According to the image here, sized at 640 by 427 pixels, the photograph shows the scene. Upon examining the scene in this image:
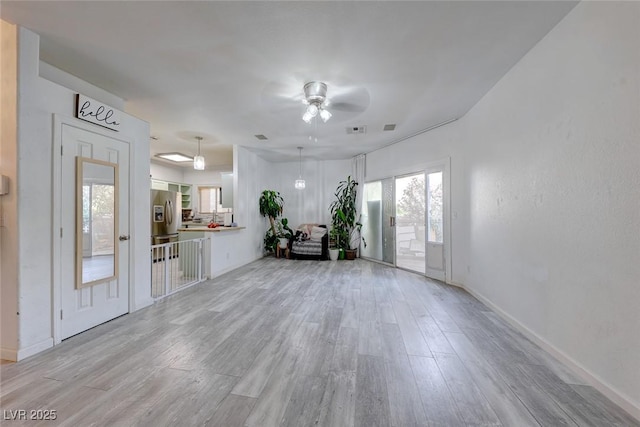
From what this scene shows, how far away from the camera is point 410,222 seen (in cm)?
512

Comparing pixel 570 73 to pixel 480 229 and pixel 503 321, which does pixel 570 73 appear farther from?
pixel 503 321

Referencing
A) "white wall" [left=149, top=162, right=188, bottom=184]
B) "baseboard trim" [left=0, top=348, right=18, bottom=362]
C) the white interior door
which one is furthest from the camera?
"white wall" [left=149, top=162, right=188, bottom=184]

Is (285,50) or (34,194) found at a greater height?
(285,50)

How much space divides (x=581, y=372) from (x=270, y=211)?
600 cm

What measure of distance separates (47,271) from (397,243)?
532 centimetres

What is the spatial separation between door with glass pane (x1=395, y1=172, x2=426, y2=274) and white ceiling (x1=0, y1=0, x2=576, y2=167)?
1.62 meters

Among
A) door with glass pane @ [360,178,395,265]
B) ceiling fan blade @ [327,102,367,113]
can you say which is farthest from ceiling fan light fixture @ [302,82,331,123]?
door with glass pane @ [360,178,395,265]

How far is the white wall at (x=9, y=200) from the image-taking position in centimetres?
202

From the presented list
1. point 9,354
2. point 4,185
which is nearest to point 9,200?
point 4,185

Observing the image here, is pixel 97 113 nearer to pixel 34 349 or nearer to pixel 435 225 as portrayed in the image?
pixel 34 349

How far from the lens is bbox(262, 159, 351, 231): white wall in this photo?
7027 mm

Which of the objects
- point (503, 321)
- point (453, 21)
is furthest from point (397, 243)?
point (453, 21)

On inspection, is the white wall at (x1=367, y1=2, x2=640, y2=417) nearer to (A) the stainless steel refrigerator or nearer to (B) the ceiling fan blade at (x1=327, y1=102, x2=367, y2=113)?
(B) the ceiling fan blade at (x1=327, y1=102, x2=367, y2=113)

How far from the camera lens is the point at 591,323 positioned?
172 cm
